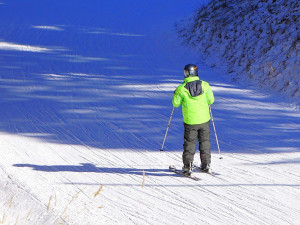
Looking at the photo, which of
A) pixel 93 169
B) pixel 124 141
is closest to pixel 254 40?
pixel 124 141

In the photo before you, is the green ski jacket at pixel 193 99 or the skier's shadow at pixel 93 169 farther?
the skier's shadow at pixel 93 169

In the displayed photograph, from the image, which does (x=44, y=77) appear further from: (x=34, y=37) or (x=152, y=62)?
(x=34, y=37)

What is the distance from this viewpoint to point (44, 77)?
14.7 metres

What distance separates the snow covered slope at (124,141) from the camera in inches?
260

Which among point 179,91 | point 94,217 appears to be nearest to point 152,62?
point 179,91

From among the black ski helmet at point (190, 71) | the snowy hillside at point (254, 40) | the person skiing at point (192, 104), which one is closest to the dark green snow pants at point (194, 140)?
the person skiing at point (192, 104)

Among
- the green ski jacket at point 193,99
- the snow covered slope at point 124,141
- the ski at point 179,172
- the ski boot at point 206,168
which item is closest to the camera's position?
the snow covered slope at point 124,141

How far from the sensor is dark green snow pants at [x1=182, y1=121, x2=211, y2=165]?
25.3 ft

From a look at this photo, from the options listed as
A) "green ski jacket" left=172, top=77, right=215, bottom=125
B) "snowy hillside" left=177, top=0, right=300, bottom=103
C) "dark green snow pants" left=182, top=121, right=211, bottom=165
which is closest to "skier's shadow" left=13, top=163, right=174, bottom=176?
"dark green snow pants" left=182, top=121, right=211, bottom=165

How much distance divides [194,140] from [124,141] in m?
2.24

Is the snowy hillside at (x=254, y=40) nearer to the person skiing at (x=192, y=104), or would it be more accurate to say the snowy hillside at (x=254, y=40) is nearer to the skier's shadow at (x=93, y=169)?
the person skiing at (x=192, y=104)

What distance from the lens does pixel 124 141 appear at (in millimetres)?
9633

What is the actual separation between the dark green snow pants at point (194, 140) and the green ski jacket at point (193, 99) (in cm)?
10

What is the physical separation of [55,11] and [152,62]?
36.7 ft
